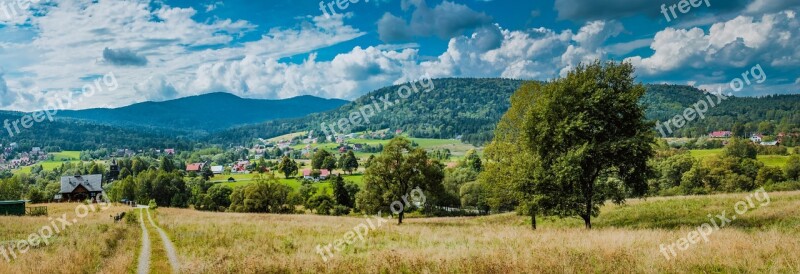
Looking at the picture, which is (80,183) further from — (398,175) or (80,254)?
(80,254)

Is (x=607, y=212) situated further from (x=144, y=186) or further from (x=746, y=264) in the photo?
(x=144, y=186)

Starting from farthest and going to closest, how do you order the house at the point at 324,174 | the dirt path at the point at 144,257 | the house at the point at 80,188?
the house at the point at 324,174 → the house at the point at 80,188 → the dirt path at the point at 144,257

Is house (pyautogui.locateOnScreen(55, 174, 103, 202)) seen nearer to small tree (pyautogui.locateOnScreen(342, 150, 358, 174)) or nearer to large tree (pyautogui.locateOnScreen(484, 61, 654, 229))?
small tree (pyautogui.locateOnScreen(342, 150, 358, 174))

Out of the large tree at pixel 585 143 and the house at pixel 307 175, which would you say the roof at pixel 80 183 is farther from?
the large tree at pixel 585 143

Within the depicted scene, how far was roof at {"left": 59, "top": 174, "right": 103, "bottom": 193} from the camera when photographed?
88938 millimetres

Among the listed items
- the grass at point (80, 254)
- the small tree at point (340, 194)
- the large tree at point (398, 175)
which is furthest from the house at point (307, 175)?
the grass at point (80, 254)

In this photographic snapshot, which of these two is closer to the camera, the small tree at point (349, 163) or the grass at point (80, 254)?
the grass at point (80, 254)

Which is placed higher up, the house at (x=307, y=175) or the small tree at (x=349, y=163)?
the small tree at (x=349, y=163)

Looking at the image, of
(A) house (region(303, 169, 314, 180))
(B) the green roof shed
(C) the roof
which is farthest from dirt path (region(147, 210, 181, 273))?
(A) house (region(303, 169, 314, 180))

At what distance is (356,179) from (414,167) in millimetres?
102651

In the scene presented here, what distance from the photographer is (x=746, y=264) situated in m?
10.9

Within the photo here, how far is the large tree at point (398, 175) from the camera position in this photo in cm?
4097

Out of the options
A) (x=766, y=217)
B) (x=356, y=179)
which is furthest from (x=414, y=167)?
(x=356, y=179)

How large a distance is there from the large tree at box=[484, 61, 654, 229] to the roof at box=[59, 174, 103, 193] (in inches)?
3739
